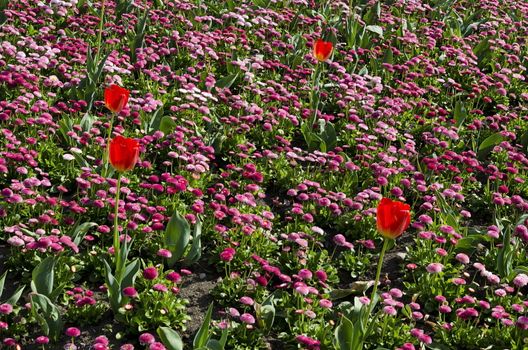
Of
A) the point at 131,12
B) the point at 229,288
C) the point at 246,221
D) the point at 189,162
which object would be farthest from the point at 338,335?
the point at 131,12

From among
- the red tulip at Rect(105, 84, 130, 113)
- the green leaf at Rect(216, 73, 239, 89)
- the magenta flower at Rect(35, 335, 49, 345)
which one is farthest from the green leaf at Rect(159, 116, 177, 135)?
the magenta flower at Rect(35, 335, 49, 345)

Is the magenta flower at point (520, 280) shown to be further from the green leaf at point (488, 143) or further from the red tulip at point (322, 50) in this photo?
the red tulip at point (322, 50)

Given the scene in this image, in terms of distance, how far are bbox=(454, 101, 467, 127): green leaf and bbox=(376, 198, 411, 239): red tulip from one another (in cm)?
321

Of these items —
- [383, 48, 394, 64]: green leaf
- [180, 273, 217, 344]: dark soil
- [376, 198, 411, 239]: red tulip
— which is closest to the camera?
[376, 198, 411, 239]: red tulip

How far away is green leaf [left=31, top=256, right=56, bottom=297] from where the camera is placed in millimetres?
3859

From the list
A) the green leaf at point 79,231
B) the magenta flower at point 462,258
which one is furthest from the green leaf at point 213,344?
the magenta flower at point 462,258

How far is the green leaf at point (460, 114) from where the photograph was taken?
249 inches

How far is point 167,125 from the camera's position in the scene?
559 cm

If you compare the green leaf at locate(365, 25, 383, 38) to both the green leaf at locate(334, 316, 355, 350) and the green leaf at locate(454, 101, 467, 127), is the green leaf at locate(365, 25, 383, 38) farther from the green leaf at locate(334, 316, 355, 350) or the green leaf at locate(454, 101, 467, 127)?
the green leaf at locate(334, 316, 355, 350)

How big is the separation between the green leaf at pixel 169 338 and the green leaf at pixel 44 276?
0.65m

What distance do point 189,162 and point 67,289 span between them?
1.41 m

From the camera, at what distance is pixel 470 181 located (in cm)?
578

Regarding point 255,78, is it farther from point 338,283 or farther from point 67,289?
point 67,289

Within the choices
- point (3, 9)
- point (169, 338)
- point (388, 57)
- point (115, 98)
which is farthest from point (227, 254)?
point (3, 9)
